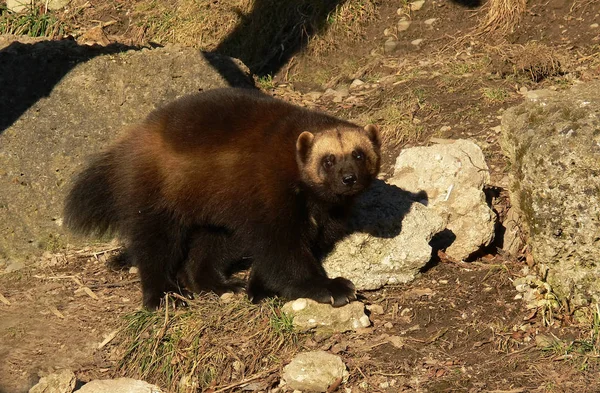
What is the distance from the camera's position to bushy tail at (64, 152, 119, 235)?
238 inches

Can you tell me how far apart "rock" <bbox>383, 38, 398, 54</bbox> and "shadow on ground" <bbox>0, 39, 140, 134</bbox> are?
3.18 metres

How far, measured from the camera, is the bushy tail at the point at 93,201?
19.8 feet

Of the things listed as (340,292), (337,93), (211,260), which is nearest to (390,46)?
(337,93)

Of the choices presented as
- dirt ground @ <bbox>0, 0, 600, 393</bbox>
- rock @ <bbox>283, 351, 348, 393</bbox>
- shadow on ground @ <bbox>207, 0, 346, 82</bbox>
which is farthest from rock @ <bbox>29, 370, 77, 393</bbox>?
shadow on ground @ <bbox>207, 0, 346, 82</bbox>

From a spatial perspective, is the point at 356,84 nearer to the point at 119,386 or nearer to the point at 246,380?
the point at 246,380

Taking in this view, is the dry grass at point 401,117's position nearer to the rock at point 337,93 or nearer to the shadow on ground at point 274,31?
the rock at point 337,93

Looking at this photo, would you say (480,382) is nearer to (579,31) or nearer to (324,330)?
(324,330)

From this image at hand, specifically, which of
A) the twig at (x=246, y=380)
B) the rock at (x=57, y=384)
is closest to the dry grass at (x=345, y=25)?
the twig at (x=246, y=380)

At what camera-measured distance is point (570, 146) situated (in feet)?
15.6

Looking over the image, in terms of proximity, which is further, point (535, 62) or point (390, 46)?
point (390, 46)

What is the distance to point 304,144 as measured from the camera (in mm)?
5172

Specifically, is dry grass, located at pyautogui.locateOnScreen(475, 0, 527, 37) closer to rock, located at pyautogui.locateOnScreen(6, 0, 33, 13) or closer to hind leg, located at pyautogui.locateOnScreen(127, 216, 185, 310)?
hind leg, located at pyautogui.locateOnScreen(127, 216, 185, 310)

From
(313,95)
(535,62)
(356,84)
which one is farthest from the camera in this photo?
(313,95)

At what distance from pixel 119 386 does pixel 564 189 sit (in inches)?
111
